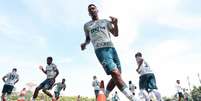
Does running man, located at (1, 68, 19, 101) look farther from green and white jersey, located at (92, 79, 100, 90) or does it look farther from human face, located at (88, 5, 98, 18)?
human face, located at (88, 5, 98, 18)

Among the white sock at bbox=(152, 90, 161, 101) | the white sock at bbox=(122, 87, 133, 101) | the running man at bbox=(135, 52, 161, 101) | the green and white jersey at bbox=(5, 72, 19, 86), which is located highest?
the green and white jersey at bbox=(5, 72, 19, 86)

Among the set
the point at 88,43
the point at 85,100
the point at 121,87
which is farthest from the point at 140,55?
A: the point at 85,100

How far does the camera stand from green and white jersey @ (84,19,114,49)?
6.54 metres

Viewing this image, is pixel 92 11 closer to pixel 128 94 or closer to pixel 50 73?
pixel 128 94

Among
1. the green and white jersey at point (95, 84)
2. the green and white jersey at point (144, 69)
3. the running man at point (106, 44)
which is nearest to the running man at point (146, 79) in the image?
the green and white jersey at point (144, 69)

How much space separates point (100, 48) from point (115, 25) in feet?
1.81

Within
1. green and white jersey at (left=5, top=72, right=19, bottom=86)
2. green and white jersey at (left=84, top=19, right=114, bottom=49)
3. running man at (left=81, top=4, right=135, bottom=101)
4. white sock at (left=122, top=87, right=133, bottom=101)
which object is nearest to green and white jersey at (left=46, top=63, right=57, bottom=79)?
green and white jersey at (left=5, top=72, right=19, bottom=86)

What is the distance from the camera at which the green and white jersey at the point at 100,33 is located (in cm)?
654

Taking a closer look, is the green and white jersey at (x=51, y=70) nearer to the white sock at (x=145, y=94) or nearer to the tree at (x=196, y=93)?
the white sock at (x=145, y=94)

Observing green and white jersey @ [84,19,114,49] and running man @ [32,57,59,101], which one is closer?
green and white jersey @ [84,19,114,49]

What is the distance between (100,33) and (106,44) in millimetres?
286

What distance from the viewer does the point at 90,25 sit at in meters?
6.84

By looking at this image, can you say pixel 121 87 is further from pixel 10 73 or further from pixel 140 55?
pixel 10 73

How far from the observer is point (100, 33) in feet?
21.7
